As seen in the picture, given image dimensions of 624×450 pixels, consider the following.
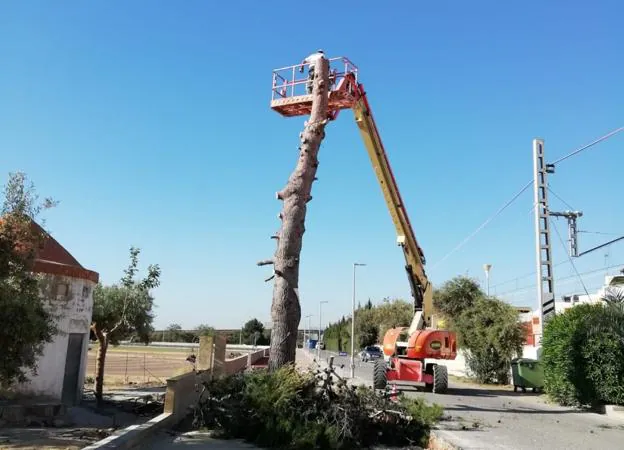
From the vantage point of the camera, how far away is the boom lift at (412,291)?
708 inches

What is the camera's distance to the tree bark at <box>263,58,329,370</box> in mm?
13345

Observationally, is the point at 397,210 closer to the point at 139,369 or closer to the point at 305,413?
the point at 305,413

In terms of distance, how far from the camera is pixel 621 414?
51.1 feet

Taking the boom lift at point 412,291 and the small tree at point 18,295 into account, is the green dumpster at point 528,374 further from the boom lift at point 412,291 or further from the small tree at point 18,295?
the small tree at point 18,295

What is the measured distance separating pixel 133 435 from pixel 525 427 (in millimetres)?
8690

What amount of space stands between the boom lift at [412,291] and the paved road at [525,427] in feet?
7.22

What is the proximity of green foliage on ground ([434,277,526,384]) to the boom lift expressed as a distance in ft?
24.0

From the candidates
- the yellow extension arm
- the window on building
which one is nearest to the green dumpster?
the yellow extension arm

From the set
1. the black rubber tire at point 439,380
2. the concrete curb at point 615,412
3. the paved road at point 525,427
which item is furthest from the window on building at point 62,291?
the concrete curb at point 615,412

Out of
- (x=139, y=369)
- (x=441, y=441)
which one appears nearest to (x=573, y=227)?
(x=441, y=441)

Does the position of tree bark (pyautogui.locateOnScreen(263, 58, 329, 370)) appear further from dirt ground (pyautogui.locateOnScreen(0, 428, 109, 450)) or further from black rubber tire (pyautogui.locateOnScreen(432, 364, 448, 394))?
black rubber tire (pyautogui.locateOnScreen(432, 364, 448, 394))

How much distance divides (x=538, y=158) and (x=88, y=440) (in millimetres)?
19780

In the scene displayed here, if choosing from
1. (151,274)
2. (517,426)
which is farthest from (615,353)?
(151,274)

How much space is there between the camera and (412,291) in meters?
23.3
